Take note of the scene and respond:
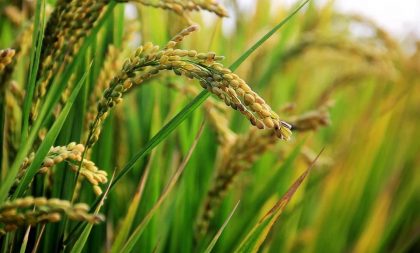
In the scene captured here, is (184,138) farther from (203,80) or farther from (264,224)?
(203,80)

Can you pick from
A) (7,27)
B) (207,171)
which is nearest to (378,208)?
(207,171)

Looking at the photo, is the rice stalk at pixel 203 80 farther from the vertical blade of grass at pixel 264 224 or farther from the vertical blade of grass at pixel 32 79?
the vertical blade of grass at pixel 264 224

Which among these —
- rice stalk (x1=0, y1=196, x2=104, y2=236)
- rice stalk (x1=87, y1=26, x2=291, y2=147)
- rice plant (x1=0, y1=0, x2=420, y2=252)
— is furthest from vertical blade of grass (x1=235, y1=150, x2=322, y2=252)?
rice stalk (x1=0, y1=196, x2=104, y2=236)

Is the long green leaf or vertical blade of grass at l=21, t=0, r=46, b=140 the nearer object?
the long green leaf

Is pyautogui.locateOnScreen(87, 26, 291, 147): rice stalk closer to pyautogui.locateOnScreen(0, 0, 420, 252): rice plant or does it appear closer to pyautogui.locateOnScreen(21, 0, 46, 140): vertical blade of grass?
pyautogui.locateOnScreen(0, 0, 420, 252): rice plant

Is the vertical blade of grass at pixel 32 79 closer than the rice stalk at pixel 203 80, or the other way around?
the rice stalk at pixel 203 80

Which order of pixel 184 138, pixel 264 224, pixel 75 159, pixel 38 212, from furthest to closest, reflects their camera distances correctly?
1. pixel 184 138
2. pixel 264 224
3. pixel 75 159
4. pixel 38 212

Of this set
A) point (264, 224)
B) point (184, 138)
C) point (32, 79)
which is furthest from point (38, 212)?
point (184, 138)

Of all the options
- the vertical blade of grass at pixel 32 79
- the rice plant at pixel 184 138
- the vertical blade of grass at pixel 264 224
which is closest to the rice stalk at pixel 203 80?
the rice plant at pixel 184 138
